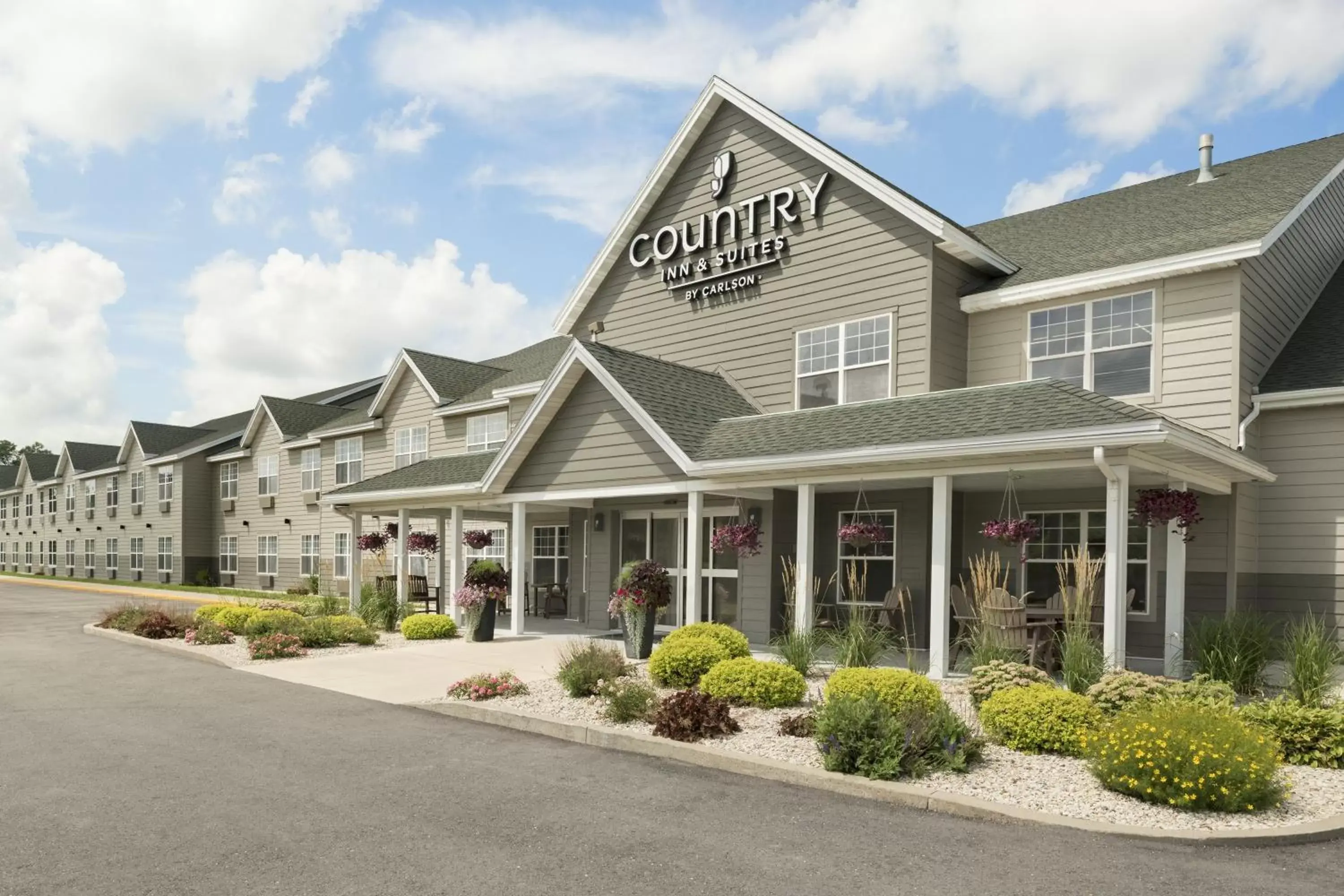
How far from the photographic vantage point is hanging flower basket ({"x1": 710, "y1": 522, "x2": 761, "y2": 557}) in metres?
15.0

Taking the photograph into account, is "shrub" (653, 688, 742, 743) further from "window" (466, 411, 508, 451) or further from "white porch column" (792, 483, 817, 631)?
"window" (466, 411, 508, 451)

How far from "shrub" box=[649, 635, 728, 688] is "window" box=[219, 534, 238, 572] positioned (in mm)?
35913

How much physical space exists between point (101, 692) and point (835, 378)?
12011mm

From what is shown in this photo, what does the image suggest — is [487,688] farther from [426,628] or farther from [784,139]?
[784,139]

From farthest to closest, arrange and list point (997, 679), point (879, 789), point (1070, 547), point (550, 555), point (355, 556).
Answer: point (550, 555)
point (355, 556)
point (1070, 547)
point (997, 679)
point (879, 789)

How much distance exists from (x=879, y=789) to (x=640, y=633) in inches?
308

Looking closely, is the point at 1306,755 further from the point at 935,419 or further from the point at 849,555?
the point at 849,555

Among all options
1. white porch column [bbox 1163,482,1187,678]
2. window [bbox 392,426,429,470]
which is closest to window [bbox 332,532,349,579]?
window [bbox 392,426,429,470]

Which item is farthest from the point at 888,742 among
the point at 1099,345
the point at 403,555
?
the point at 403,555

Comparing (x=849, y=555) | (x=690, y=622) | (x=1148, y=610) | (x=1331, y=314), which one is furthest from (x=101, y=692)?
(x=1331, y=314)

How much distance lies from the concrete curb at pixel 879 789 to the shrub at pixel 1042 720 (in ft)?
5.26

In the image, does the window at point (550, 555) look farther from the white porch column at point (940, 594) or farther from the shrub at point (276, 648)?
the white porch column at point (940, 594)

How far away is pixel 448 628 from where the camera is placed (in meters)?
18.3

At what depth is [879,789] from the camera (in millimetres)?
7367
